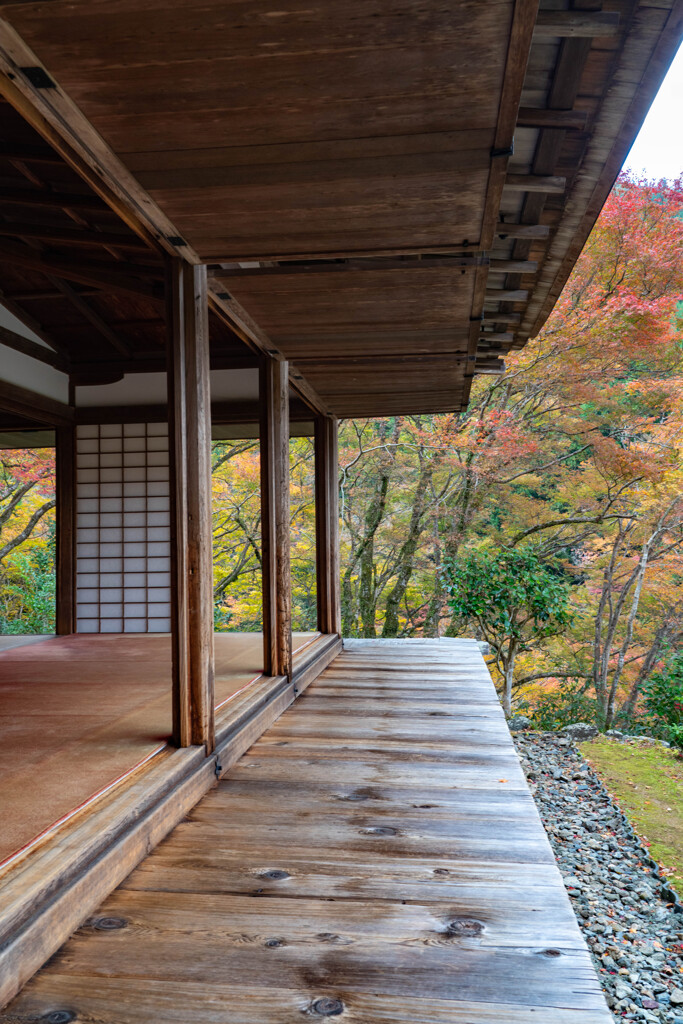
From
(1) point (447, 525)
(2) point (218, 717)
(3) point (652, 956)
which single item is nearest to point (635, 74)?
(2) point (218, 717)

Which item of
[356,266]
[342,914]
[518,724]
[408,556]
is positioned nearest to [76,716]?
[342,914]

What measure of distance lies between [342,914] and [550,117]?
214cm

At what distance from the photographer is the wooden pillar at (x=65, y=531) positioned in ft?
20.9

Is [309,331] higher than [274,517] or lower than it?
higher

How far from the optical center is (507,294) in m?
3.45

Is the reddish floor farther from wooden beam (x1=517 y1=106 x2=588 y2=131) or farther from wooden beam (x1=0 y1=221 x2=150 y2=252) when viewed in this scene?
wooden beam (x1=517 y1=106 x2=588 y2=131)

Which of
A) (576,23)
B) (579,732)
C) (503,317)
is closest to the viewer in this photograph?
(576,23)

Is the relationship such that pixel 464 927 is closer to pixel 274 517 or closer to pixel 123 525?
pixel 274 517

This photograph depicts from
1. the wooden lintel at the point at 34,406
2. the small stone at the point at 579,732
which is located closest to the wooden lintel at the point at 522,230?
the wooden lintel at the point at 34,406

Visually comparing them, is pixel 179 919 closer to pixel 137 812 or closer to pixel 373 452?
pixel 137 812

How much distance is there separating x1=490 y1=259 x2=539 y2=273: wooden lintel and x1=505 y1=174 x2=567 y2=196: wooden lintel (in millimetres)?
640

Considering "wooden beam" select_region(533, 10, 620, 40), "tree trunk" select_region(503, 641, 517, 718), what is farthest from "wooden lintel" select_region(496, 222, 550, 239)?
"tree trunk" select_region(503, 641, 517, 718)

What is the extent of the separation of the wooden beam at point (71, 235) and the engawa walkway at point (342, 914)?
8.31 feet

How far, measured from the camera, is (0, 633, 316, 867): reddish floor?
82.3 inches
